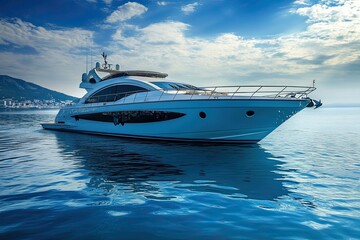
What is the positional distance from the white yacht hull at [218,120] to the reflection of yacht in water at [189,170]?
882mm

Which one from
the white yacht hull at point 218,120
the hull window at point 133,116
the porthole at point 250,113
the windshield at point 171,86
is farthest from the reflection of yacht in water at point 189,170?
the windshield at point 171,86

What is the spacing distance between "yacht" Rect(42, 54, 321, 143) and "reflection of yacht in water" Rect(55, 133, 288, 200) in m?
1.01

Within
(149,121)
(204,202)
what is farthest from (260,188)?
(149,121)

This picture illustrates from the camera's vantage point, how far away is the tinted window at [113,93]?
16.0 metres

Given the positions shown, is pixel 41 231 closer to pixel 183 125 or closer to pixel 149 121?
pixel 183 125

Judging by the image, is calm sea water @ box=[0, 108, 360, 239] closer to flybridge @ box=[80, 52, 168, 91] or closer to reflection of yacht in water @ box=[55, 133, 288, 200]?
reflection of yacht in water @ box=[55, 133, 288, 200]

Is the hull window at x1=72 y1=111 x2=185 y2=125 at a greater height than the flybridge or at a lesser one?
lesser

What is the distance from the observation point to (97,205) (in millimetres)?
4848

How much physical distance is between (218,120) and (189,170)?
4828 mm

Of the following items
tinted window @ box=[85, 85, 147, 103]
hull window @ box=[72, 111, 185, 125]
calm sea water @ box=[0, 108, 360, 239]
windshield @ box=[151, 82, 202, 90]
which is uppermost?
windshield @ box=[151, 82, 202, 90]

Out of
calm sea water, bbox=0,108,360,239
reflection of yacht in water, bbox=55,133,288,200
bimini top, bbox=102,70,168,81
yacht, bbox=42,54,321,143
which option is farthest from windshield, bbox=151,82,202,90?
calm sea water, bbox=0,108,360,239

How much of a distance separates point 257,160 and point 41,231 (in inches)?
296

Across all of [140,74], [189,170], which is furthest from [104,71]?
[189,170]

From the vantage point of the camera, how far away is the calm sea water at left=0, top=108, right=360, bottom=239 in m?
3.84
